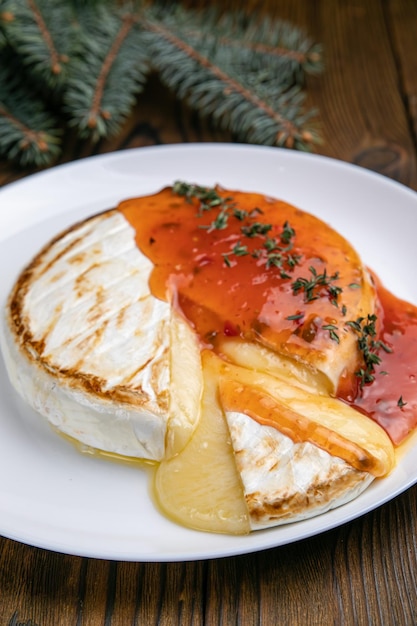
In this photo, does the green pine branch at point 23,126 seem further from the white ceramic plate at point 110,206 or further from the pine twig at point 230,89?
the pine twig at point 230,89

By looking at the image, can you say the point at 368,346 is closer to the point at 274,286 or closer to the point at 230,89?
the point at 274,286

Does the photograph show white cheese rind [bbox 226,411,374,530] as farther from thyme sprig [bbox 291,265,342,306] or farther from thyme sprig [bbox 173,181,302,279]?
thyme sprig [bbox 173,181,302,279]

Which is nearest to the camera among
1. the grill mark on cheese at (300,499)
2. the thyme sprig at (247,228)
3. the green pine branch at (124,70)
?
the grill mark on cheese at (300,499)

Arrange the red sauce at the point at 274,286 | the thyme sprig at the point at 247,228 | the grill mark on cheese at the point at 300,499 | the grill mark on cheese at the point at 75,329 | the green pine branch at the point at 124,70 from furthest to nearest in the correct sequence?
1. the green pine branch at the point at 124,70
2. the thyme sprig at the point at 247,228
3. the red sauce at the point at 274,286
4. the grill mark on cheese at the point at 75,329
5. the grill mark on cheese at the point at 300,499

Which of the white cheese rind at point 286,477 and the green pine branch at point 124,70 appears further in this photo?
the green pine branch at point 124,70

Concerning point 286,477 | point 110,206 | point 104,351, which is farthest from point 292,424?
point 110,206

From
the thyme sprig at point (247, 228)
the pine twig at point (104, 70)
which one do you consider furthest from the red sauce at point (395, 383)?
the pine twig at point (104, 70)

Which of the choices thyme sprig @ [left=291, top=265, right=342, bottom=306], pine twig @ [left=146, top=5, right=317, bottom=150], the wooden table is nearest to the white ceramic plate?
the wooden table
